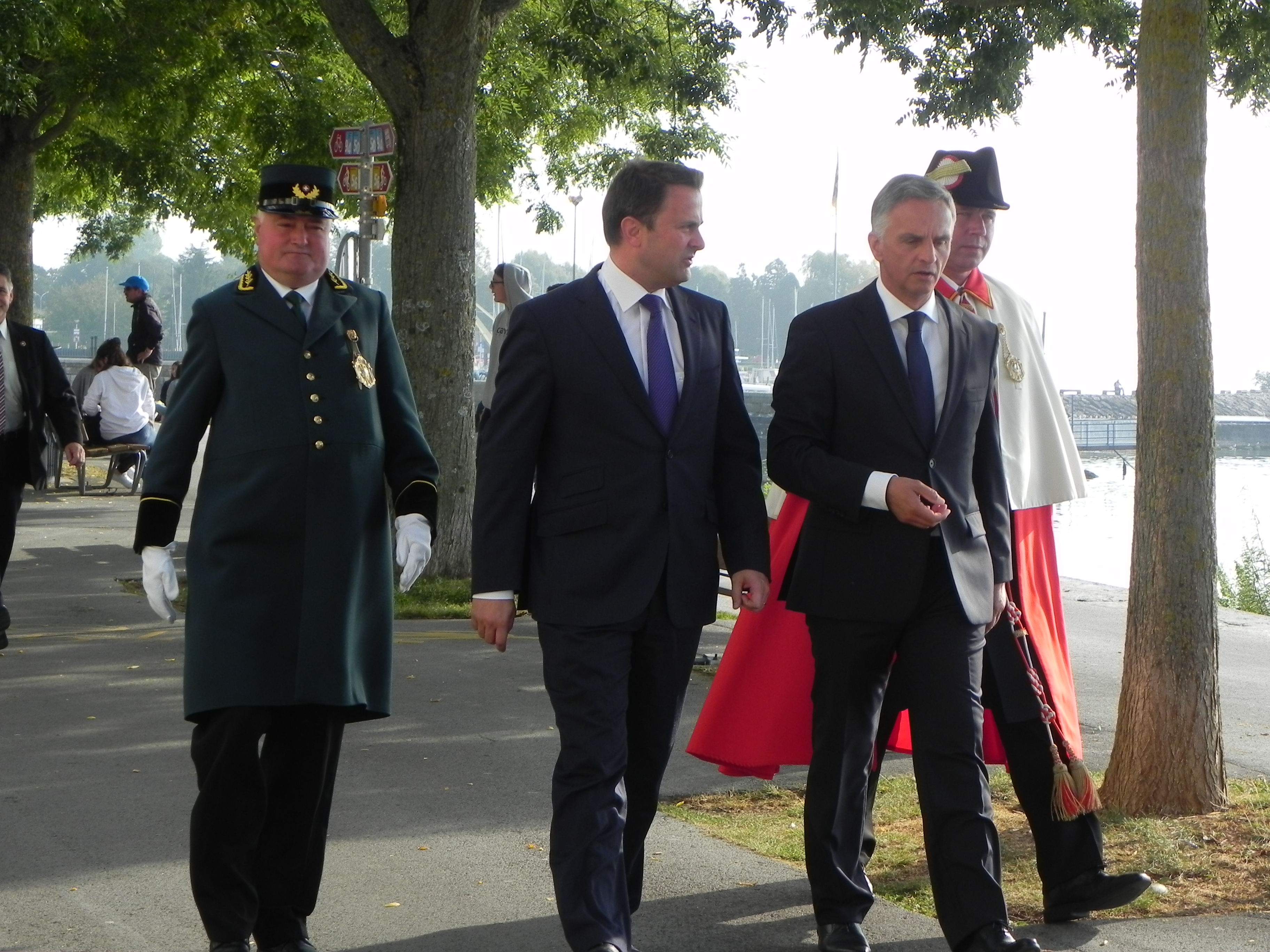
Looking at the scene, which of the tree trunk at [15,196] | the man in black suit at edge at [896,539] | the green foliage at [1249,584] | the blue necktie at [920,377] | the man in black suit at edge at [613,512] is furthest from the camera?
the tree trunk at [15,196]

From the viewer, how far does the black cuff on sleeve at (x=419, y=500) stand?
427 cm

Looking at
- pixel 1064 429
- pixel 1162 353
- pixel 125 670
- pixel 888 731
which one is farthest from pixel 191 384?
pixel 125 670

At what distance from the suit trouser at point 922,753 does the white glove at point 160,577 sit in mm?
1632

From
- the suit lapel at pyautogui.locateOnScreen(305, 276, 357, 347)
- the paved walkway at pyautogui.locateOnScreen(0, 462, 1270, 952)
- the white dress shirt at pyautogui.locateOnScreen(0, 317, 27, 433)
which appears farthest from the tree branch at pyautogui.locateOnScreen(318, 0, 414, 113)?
the suit lapel at pyautogui.locateOnScreen(305, 276, 357, 347)

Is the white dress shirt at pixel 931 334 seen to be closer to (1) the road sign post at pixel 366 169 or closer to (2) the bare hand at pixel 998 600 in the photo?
(2) the bare hand at pixel 998 600

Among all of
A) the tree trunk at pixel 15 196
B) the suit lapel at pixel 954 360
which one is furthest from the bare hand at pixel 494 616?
the tree trunk at pixel 15 196

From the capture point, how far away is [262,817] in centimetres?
404

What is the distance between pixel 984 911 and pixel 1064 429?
1.58 m

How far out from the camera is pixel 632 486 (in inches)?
161

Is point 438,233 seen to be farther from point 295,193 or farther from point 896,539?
point 896,539

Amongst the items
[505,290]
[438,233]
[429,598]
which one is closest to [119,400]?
[438,233]

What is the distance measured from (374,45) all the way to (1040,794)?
7.74 metres

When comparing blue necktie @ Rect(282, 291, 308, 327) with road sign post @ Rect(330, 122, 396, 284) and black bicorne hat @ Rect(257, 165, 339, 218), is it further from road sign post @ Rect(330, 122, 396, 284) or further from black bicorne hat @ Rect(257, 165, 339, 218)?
road sign post @ Rect(330, 122, 396, 284)

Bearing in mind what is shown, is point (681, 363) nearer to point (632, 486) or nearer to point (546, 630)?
point (632, 486)
